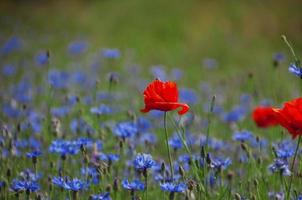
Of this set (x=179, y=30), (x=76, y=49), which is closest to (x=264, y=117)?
(x=76, y=49)

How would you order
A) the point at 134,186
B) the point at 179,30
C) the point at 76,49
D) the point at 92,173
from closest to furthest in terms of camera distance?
the point at 134,186 < the point at 92,173 < the point at 76,49 < the point at 179,30

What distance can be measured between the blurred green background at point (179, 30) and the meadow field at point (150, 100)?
0.02 meters

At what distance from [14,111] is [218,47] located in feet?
14.5

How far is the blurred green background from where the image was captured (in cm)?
800

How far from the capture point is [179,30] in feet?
30.3

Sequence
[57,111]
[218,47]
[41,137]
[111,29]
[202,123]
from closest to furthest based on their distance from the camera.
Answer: [41,137]
[57,111]
[202,123]
[218,47]
[111,29]

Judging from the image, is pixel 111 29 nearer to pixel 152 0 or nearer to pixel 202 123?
pixel 152 0

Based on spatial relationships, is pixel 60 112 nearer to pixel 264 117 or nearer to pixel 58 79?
pixel 58 79

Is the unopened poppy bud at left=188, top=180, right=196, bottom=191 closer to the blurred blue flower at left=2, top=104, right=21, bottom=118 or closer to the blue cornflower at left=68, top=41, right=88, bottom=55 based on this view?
the blurred blue flower at left=2, top=104, right=21, bottom=118

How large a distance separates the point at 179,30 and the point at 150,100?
695 centimetres

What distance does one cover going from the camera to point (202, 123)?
15.8 ft

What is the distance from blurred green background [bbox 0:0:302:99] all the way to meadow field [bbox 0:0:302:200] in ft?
0.08

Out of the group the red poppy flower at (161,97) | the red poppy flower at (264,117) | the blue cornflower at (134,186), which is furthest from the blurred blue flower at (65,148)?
the red poppy flower at (264,117)

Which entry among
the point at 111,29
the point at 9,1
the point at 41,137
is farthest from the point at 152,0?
the point at 41,137
